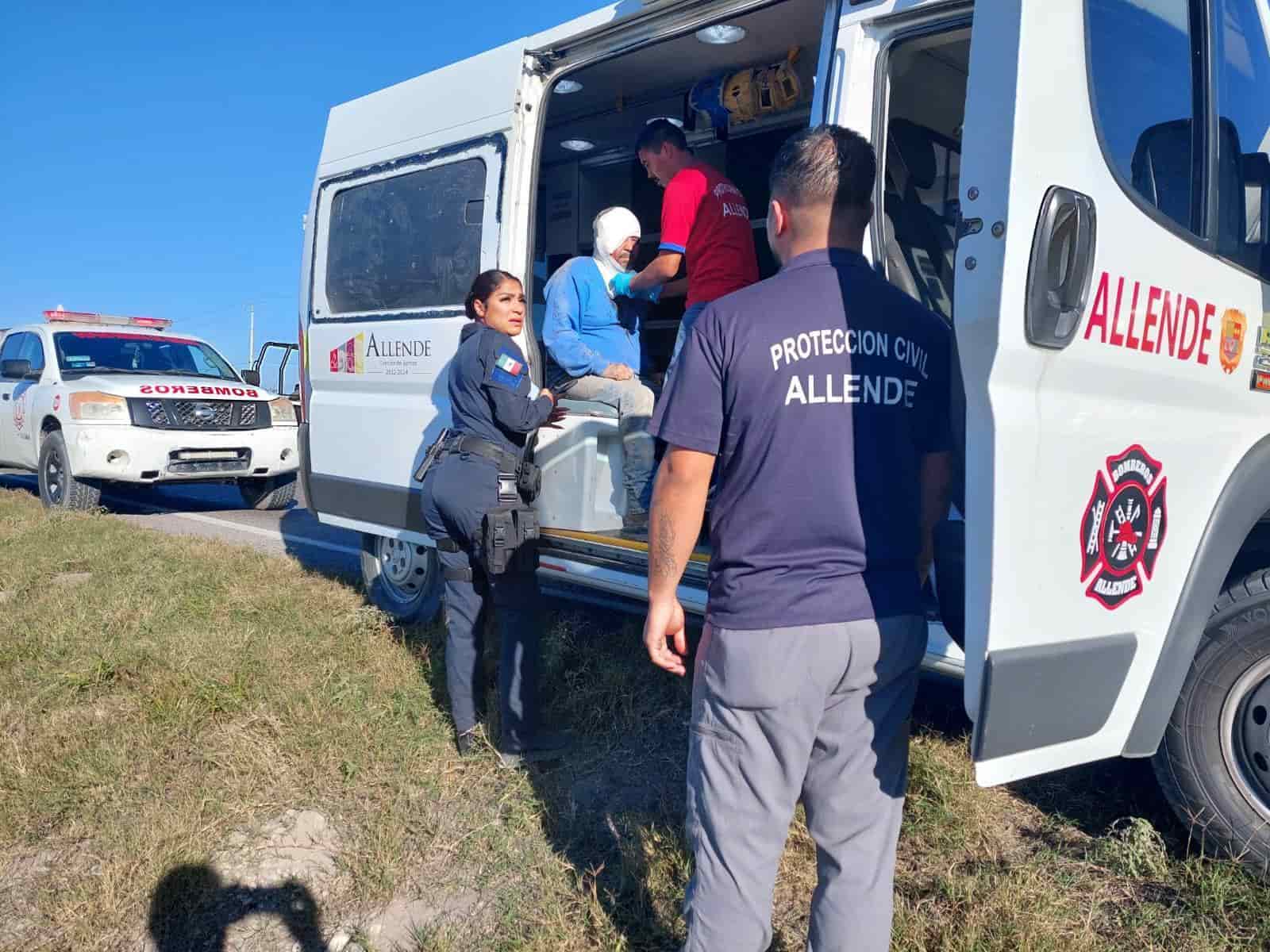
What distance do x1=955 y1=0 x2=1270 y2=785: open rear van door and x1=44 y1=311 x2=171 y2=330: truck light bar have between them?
1024 centimetres

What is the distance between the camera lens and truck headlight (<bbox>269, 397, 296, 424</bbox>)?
965cm

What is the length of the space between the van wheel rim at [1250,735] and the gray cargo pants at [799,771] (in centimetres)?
109

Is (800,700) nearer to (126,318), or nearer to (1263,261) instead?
(1263,261)

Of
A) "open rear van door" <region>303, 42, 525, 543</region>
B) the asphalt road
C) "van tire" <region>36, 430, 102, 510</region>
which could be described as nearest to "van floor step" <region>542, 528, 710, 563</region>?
"open rear van door" <region>303, 42, 525, 543</region>

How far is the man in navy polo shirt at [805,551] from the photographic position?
72.6 inches

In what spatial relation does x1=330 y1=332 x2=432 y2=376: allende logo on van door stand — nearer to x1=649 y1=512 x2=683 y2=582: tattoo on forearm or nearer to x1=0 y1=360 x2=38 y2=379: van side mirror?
x1=649 y1=512 x2=683 y2=582: tattoo on forearm

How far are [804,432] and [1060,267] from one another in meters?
0.53

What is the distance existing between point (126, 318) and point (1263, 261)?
1093 centimetres

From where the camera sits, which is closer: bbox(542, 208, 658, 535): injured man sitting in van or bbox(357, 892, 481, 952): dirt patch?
bbox(357, 892, 481, 952): dirt patch

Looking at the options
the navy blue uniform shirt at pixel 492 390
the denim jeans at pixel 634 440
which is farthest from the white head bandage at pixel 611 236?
the navy blue uniform shirt at pixel 492 390

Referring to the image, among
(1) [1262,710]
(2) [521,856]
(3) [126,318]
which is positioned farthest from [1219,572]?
(3) [126,318]

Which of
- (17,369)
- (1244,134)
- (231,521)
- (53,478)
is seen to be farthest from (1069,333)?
(17,369)

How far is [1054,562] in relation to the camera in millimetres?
1912

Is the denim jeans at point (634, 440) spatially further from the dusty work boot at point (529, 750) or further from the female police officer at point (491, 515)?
the dusty work boot at point (529, 750)
